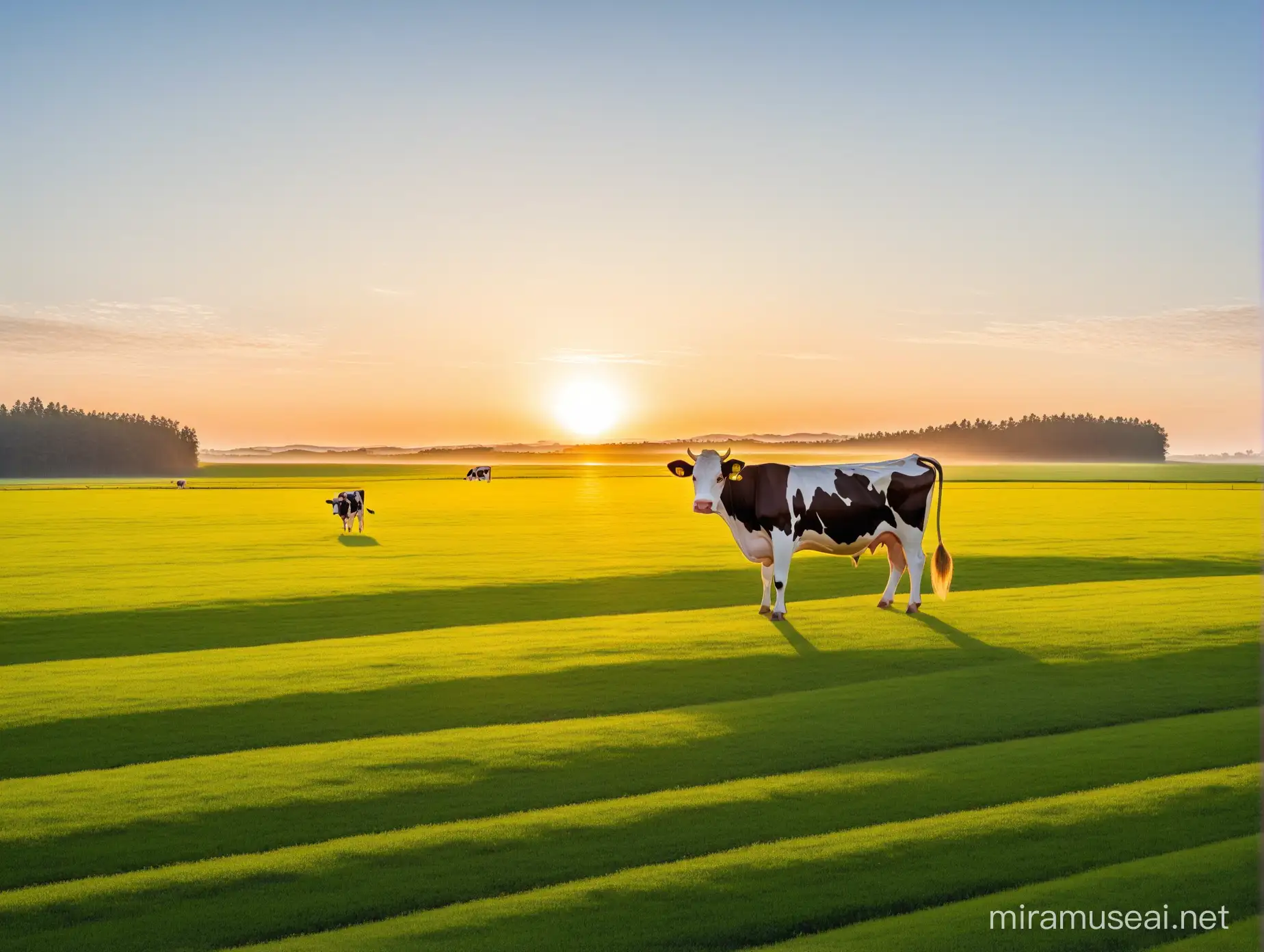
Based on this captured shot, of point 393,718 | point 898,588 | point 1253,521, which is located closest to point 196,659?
point 393,718

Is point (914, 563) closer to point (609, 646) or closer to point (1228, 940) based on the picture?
point (609, 646)

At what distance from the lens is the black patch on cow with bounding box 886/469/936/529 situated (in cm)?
2062

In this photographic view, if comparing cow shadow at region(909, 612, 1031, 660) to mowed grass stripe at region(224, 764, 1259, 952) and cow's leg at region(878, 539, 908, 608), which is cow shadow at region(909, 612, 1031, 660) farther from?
mowed grass stripe at region(224, 764, 1259, 952)

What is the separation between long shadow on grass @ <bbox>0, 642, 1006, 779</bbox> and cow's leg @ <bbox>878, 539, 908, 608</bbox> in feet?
14.9

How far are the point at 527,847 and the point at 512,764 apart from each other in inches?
92.2

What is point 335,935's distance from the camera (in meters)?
6.89

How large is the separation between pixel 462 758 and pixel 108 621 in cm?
1318

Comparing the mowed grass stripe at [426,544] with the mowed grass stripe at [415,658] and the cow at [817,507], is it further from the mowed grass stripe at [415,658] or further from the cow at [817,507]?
the cow at [817,507]

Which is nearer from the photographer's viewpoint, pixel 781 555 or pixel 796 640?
pixel 796 640

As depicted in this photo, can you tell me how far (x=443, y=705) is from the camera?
13.3m

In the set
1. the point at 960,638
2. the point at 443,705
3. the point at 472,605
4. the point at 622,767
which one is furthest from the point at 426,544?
the point at 622,767

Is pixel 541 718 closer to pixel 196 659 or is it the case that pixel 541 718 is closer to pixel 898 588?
pixel 196 659

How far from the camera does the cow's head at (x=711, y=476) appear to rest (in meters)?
20.1

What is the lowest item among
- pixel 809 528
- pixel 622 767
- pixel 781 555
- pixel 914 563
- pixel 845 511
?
pixel 622 767
